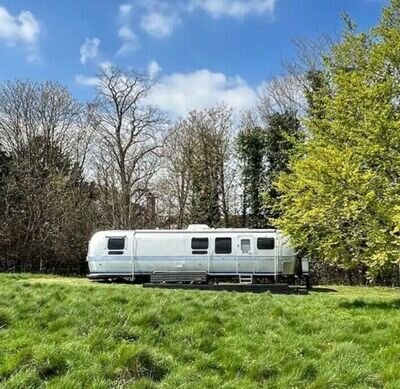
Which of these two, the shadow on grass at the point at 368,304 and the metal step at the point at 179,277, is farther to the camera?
the metal step at the point at 179,277

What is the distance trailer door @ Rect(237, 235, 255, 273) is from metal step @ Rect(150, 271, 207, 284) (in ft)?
4.50

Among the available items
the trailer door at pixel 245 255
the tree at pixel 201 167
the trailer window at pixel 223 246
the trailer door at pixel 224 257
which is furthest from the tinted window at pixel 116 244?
the tree at pixel 201 167

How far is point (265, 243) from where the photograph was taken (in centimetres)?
1803

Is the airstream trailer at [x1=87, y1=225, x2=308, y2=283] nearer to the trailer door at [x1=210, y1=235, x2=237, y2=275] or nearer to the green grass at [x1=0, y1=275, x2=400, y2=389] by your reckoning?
the trailer door at [x1=210, y1=235, x2=237, y2=275]

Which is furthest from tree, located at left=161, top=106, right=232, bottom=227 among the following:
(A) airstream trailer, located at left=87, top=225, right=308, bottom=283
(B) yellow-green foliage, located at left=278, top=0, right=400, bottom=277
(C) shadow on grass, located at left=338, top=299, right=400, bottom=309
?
(C) shadow on grass, located at left=338, top=299, right=400, bottom=309

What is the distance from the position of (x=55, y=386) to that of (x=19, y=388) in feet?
1.06

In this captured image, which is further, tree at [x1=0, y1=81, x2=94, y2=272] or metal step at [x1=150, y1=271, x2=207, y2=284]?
tree at [x1=0, y1=81, x2=94, y2=272]

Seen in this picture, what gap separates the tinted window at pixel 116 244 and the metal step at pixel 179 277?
5.59 ft

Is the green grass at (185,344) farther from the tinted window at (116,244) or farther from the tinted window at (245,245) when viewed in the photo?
the tinted window at (116,244)

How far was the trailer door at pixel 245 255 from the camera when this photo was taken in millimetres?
18016

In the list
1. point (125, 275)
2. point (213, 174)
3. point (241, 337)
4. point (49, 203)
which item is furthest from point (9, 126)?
point (241, 337)

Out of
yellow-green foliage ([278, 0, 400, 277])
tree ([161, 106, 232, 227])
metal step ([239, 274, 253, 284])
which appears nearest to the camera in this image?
yellow-green foliage ([278, 0, 400, 277])

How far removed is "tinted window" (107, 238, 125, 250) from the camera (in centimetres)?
1842

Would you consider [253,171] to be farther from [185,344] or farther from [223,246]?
[185,344]
